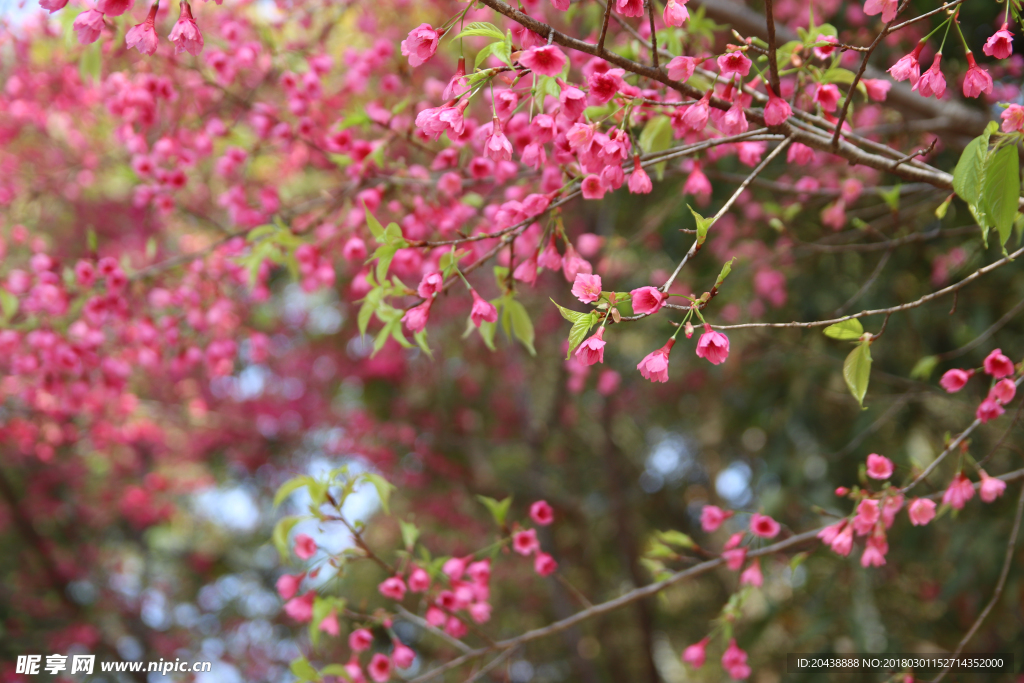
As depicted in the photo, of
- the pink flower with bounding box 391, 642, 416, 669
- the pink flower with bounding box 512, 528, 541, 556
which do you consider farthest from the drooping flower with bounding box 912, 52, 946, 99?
the pink flower with bounding box 391, 642, 416, 669

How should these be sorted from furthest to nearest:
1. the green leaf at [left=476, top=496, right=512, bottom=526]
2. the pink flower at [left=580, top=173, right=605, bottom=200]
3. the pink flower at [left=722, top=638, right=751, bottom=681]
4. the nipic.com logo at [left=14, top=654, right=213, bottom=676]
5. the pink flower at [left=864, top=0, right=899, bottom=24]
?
the nipic.com logo at [left=14, top=654, right=213, bottom=676]
the pink flower at [left=722, top=638, right=751, bottom=681]
the green leaf at [left=476, top=496, right=512, bottom=526]
the pink flower at [left=580, top=173, right=605, bottom=200]
the pink flower at [left=864, top=0, right=899, bottom=24]

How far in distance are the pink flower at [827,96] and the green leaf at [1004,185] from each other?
422 mm

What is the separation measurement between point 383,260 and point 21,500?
19.1ft

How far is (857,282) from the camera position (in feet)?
11.1

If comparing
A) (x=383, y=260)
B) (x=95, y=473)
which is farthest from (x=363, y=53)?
(x=95, y=473)

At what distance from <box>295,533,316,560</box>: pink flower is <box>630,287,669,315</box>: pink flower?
1.20 metres

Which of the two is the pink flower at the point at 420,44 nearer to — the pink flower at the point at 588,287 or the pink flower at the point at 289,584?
the pink flower at the point at 588,287

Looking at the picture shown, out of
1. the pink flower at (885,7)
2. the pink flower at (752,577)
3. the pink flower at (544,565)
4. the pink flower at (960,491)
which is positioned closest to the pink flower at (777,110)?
the pink flower at (885,7)

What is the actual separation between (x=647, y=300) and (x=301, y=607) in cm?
132

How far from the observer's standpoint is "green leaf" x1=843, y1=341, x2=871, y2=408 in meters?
1.25

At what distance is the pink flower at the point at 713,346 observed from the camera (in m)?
1.14

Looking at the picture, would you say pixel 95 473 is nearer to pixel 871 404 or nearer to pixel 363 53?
pixel 363 53

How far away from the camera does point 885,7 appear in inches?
47.4

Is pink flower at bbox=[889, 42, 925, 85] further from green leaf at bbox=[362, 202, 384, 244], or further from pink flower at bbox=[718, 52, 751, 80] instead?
green leaf at bbox=[362, 202, 384, 244]
